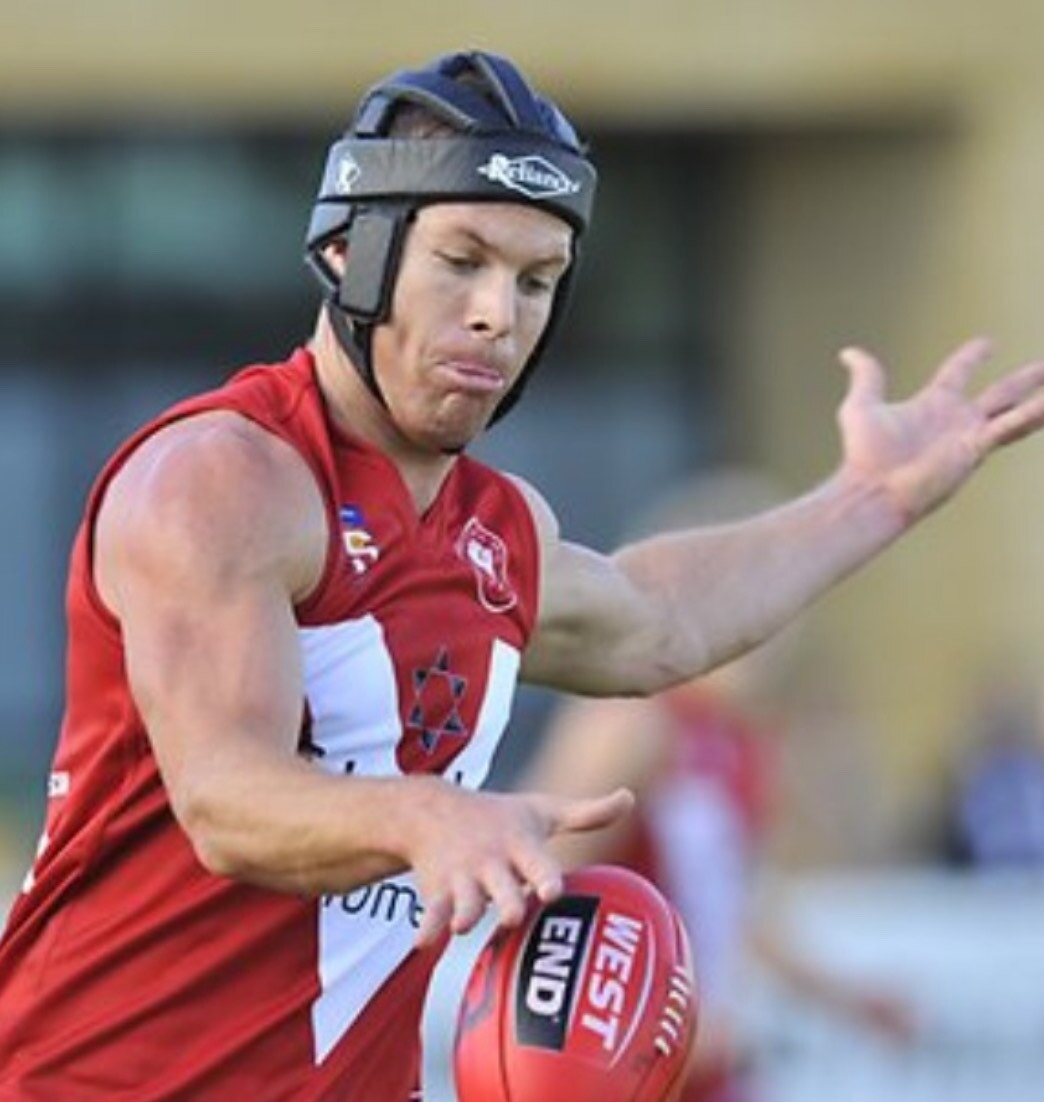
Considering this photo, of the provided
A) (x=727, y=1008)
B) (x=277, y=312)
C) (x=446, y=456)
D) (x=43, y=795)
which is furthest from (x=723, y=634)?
(x=277, y=312)

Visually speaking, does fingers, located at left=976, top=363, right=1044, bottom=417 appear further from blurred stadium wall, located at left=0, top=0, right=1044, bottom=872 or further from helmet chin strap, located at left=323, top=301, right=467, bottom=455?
blurred stadium wall, located at left=0, top=0, right=1044, bottom=872

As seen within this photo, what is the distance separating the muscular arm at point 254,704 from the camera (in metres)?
5.07

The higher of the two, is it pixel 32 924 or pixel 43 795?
pixel 32 924

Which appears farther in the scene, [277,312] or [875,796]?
[277,312]

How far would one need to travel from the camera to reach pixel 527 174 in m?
5.92

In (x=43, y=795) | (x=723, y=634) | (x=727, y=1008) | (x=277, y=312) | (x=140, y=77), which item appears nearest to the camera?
(x=723, y=634)

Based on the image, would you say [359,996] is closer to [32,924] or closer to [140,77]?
[32,924]

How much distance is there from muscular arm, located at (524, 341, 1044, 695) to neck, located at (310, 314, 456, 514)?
24.9 inches

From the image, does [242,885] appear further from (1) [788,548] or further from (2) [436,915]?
(1) [788,548]

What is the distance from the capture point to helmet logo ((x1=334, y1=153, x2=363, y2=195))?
602 cm

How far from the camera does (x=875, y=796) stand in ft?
48.9

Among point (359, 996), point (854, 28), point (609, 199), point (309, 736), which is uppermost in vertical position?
point (309, 736)

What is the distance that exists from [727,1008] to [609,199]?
10.2 meters

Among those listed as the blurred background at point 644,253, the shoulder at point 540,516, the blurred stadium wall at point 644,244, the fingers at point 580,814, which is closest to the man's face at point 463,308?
the shoulder at point 540,516
